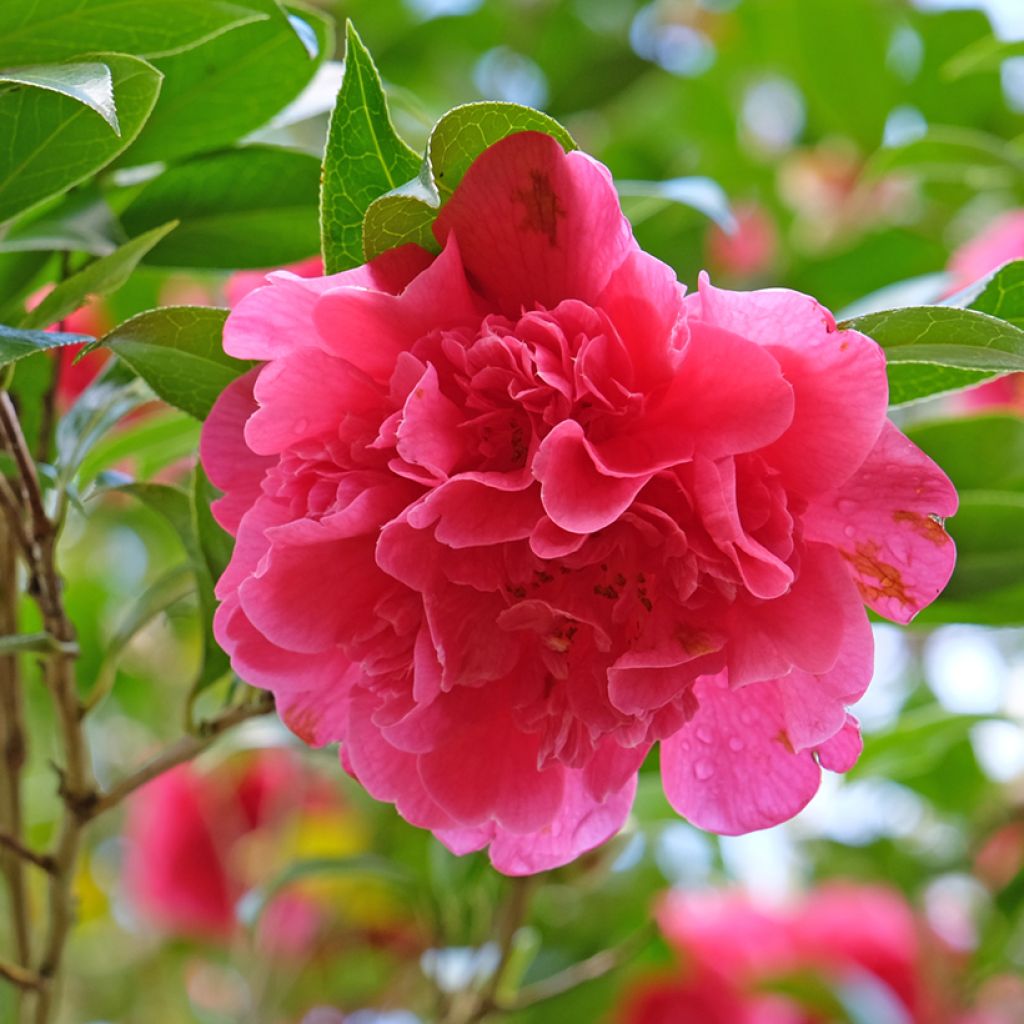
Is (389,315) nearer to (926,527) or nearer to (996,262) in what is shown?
(926,527)

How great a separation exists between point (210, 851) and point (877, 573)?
1310 millimetres

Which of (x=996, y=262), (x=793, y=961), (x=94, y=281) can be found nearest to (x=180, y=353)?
(x=94, y=281)

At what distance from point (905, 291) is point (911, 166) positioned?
32cm

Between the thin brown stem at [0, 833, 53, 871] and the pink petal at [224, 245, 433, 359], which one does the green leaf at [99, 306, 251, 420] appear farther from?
the thin brown stem at [0, 833, 53, 871]

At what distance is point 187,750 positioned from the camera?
2.28ft

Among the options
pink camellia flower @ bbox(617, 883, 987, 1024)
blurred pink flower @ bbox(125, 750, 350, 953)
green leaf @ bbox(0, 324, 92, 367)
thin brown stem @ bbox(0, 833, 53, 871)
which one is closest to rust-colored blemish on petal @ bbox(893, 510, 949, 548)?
green leaf @ bbox(0, 324, 92, 367)

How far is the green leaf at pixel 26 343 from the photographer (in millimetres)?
521

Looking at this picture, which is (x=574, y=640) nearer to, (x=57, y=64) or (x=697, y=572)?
(x=697, y=572)

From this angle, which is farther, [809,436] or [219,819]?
[219,819]

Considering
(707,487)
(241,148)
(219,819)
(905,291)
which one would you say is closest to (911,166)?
(905,291)

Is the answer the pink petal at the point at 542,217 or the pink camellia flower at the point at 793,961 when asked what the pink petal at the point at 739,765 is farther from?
the pink camellia flower at the point at 793,961

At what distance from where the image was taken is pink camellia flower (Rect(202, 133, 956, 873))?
19.6 inches

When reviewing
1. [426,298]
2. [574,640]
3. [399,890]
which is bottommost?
[399,890]

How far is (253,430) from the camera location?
514 mm
